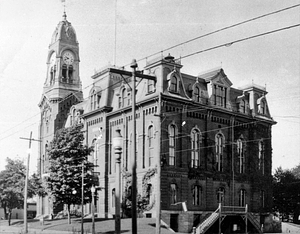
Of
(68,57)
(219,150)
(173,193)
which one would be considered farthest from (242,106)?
(68,57)

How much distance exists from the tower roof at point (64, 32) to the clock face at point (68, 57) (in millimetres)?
1829

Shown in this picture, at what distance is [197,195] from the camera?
49031mm

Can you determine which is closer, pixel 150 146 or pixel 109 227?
pixel 109 227

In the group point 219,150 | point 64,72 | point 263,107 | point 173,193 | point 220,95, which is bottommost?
point 173,193

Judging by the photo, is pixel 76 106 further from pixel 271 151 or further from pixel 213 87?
pixel 271 151

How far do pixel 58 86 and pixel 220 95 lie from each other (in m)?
24.5

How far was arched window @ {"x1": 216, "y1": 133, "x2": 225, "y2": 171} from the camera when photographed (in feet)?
170

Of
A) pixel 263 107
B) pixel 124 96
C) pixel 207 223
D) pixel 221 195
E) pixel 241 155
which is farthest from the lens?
pixel 263 107

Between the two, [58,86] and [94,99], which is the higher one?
[58,86]

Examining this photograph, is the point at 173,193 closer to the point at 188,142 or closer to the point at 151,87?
the point at 188,142

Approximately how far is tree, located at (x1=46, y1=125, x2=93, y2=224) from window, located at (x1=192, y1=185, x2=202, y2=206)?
10664 mm

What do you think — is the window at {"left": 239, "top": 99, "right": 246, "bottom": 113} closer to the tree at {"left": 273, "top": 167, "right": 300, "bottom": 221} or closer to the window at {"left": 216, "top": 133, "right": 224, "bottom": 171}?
the window at {"left": 216, "top": 133, "right": 224, "bottom": 171}

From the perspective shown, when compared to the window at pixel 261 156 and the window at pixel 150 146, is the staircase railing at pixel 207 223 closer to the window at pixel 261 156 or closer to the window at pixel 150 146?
the window at pixel 150 146

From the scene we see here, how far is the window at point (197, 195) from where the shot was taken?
160ft
